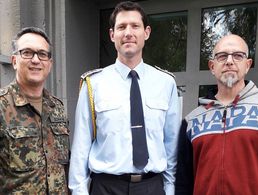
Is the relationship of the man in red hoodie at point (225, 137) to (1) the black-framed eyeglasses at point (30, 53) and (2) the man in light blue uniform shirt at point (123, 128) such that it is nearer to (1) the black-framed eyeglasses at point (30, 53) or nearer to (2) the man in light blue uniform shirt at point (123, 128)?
(2) the man in light blue uniform shirt at point (123, 128)

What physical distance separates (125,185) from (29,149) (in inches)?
23.7

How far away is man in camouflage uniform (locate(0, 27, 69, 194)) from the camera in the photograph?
1.82m

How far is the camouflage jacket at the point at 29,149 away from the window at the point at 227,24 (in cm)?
214

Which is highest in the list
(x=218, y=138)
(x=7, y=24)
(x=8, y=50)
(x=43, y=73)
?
(x=7, y=24)

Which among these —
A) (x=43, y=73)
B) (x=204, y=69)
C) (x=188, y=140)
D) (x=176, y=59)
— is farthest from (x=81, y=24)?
(x=188, y=140)

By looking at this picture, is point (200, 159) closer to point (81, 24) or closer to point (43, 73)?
point (43, 73)

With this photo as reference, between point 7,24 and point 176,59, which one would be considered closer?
point 7,24

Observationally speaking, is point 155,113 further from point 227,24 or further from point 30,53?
point 227,24

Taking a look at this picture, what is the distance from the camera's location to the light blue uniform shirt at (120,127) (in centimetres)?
197

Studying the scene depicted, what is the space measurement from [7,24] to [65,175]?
1.95 metres

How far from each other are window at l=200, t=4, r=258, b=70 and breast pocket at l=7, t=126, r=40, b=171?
2.29 metres

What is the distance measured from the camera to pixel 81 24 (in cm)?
370

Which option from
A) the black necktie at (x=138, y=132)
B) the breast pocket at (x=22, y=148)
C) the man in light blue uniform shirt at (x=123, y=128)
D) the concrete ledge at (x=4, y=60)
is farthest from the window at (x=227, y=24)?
the breast pocket at (x=22, y=148)

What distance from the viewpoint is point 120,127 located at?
6.48 feet
